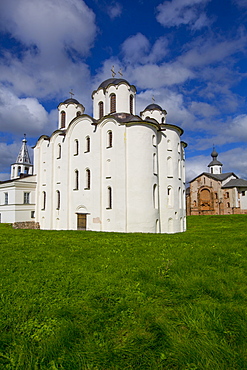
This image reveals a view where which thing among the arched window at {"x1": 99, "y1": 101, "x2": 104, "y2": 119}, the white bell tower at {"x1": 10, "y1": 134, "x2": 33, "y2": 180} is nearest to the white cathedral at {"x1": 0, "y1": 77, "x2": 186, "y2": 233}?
the arched window at {"x1": 99, "y1": 101, "x2": 104, "y2": 119}

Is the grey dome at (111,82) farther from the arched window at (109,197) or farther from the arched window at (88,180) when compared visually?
the arched window at (109,197)

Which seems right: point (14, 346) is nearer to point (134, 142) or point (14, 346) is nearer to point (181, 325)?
point (181, 325)

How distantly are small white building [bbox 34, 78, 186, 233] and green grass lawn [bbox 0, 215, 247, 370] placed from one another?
11638mm

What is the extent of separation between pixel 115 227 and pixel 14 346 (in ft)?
49.4

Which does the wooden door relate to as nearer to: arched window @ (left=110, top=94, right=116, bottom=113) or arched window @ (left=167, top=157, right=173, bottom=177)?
arched window @ (left=167, top=157, right=173, bottom=177)

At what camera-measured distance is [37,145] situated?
25969mm

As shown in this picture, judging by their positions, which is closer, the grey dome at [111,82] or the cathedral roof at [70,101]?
the grey dome at [111,82]

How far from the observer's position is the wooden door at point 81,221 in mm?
19953

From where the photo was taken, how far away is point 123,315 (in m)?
3.74

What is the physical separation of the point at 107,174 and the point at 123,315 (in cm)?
1572

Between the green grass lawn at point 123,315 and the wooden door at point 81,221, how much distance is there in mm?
13459

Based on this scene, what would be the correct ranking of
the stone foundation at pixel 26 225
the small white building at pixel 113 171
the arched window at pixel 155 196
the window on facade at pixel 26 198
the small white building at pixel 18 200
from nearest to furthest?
the small white building at pixel 113 171, the arched window at pixel 155 196, the stone foundation at pixel 26 225, the small white building at pixel 18 200, the window on facade at pixel 26 198

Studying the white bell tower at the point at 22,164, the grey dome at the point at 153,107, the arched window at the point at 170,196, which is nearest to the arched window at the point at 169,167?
the arched window at the point at 170,196

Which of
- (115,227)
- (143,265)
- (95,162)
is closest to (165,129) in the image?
(95,162)
